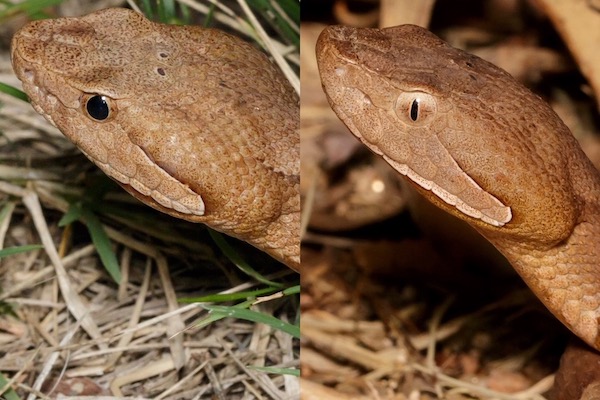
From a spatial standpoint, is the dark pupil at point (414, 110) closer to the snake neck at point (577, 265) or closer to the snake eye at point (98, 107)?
the snake neck at point (577, 265)

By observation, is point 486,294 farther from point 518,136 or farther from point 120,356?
point 120,356

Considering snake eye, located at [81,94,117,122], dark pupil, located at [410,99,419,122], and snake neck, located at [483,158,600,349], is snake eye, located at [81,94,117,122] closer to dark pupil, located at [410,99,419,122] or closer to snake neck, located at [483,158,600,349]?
dark pupil, located at [410,99,419,122]

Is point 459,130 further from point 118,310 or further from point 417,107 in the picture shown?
→ point 118,310

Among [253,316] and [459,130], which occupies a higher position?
[459,130]

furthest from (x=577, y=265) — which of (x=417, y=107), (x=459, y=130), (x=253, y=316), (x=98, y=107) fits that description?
(x=98, y=107)

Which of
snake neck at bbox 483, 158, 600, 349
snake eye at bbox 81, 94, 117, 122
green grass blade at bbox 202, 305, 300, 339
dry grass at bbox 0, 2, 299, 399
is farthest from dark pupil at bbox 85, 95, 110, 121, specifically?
snake neck at bbox 483, 158, 600, 349

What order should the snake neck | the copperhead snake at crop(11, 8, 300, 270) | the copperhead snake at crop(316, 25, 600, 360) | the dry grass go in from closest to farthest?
the dry grass < the copperhead snake at crop(11, 8, 300, 270) < the copperhead snake at crop(316, 25, 600, 360) < the snake neck

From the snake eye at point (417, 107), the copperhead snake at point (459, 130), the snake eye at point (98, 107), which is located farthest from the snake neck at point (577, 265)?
the snake eye at point (98, 107)
